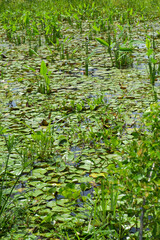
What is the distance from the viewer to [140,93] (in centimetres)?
324

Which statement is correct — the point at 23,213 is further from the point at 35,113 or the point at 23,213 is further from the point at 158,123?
the point at 35,113

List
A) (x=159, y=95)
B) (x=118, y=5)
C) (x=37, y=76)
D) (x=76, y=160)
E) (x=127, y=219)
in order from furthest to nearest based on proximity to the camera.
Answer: (x=118, y=5) → (x=37, y=76) → (x=159, y=95) → (x=76, y=160) → (x=127, y=219)

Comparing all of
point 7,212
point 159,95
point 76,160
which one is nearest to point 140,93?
point 159,95

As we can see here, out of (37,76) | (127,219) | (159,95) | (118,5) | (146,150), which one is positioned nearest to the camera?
(146,150)

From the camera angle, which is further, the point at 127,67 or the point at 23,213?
the point at 127,67

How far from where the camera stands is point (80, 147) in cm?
234

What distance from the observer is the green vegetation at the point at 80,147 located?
1.41m

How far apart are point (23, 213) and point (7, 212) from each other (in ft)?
0.29

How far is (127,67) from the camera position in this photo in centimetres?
409

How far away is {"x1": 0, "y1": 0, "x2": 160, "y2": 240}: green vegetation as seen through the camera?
1414 mm

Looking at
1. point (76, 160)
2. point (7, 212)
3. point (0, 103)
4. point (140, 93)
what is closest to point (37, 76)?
point (0, 103)

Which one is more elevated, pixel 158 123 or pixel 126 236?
pixel 158 123

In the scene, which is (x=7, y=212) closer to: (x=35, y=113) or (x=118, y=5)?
(x=35, y=113)

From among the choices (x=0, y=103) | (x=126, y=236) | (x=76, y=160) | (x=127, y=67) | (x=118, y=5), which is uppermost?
(x=118, y=5)
